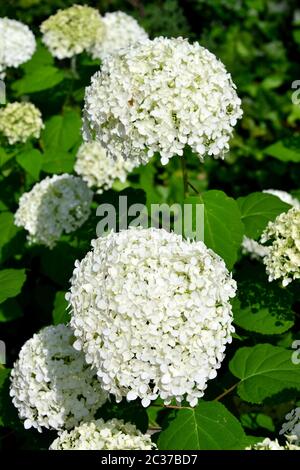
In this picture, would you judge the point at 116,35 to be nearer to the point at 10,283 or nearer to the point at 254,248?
the point at 254,248

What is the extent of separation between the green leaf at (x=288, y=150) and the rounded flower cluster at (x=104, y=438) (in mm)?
2629

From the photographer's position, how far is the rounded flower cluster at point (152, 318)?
2877 millimetres

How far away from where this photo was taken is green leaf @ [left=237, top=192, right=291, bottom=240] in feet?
12.8

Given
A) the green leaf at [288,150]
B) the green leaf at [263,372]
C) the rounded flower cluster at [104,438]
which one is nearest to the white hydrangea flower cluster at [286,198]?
the green leaf at [288,150]

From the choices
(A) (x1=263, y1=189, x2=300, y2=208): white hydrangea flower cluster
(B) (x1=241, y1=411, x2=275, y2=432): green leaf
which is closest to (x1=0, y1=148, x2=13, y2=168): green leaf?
(A) (x1=263, y1=189, x2=300, y2=208): white hydrangea flower cluster

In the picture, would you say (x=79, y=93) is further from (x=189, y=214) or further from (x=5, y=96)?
(x=189, y=214)

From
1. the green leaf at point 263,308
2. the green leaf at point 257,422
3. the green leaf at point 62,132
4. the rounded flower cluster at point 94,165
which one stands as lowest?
the green leaf at point 257,422

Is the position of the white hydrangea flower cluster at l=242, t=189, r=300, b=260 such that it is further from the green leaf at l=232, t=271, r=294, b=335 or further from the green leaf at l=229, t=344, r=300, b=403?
the green leaf at l=229, t=344, r=300, b=403

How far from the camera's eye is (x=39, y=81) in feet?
17.8

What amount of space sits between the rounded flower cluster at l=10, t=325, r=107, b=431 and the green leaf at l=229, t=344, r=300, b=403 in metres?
0.65

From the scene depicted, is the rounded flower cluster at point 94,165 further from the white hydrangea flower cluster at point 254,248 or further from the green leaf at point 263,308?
the green leaf at point 263,308

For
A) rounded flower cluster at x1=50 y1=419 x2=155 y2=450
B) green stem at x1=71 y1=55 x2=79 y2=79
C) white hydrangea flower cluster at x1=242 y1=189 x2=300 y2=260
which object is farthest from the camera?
green stem at x1=71 y1=55 x2=79 y2=79

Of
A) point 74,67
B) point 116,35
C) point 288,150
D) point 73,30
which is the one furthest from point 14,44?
point 288,150

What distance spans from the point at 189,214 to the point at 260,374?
83cm
